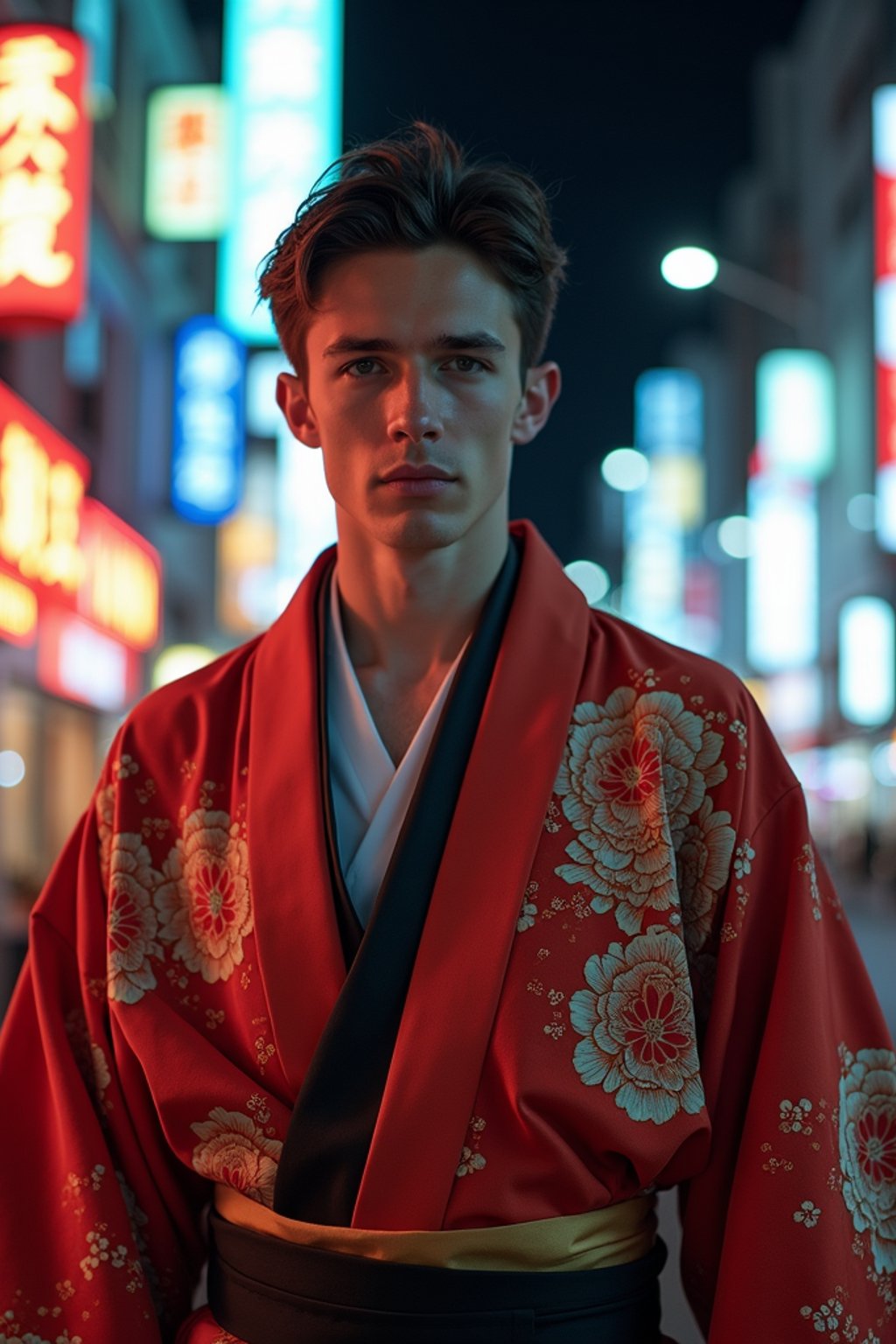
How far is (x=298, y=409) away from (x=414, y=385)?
11.6 inches

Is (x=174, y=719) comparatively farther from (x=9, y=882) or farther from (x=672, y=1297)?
(x=9, y=882)

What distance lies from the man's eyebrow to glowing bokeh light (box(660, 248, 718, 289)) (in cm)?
566

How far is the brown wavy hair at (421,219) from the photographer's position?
2115 mm

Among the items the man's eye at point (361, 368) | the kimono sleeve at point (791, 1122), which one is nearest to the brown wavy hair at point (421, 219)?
the man's eye at point (361, 368)

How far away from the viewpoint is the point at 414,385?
207 cm

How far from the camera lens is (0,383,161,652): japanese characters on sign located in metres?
8.62

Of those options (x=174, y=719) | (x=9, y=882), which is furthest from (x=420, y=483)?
(x=9, y=882)

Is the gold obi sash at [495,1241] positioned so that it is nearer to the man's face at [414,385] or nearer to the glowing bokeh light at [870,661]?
the man's face at [414,385]

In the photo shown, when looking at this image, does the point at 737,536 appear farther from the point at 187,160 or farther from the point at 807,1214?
the point at 807,1214

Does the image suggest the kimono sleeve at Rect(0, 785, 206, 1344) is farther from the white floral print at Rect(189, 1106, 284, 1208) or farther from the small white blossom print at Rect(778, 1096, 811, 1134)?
the small white blossom print at Rect(778, 1096, 811, 1134)

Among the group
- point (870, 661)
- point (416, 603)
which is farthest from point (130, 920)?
point (870, 661)

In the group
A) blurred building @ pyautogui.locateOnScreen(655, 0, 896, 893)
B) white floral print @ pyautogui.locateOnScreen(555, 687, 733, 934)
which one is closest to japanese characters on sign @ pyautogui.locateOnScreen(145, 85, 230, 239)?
blurred building @ pyautogui.locateOnScreen(655, 0, 896, 893)

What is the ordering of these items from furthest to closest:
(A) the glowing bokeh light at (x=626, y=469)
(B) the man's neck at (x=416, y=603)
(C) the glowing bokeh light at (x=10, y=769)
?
(A) the glowing bokeh light at (x=626, y=469)
(C) the glowing bokeh light at (x=10, y=769)
(B) the man's neck at (x=416, y=603)

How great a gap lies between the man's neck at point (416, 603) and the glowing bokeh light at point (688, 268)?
560 centimetres
